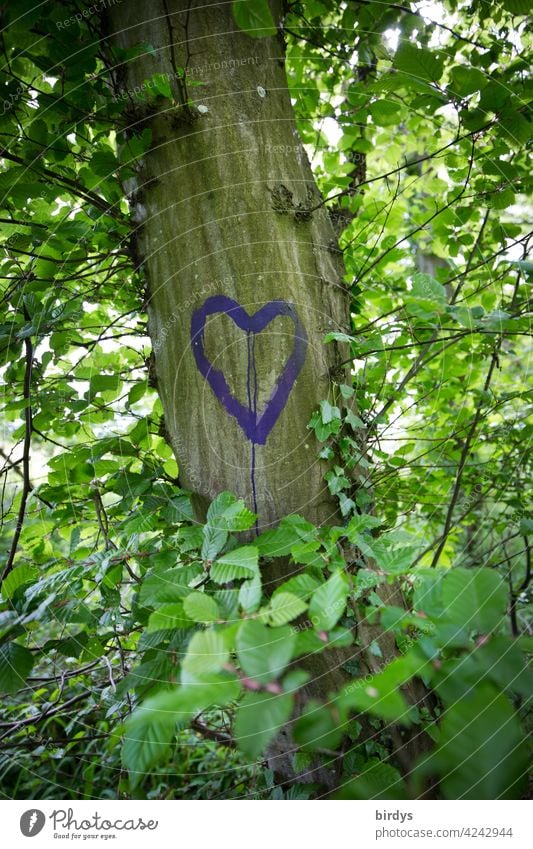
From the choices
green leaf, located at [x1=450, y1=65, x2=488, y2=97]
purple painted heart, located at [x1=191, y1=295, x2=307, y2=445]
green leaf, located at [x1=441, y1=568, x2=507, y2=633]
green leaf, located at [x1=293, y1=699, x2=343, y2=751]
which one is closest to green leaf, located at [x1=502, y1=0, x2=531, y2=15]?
green leaf, located at [x1=450, y1=65, x2=488, y2=97]

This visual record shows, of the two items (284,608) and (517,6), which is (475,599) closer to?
(284,608)

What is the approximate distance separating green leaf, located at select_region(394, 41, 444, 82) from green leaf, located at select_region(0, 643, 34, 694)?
128 centimetres

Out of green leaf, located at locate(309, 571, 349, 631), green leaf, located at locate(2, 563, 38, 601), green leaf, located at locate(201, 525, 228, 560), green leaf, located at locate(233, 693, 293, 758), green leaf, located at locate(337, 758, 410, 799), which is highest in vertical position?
green leaf, located at locate(2, 563, 38, 601)

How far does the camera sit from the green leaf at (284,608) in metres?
0.57

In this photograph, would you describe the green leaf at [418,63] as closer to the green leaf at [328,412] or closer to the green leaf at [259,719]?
the green leaf at [328,412]

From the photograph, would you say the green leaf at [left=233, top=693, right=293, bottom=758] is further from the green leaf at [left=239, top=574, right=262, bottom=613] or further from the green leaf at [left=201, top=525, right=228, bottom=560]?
the green leaf at [left=201, top=525, right=228, bottom=560]

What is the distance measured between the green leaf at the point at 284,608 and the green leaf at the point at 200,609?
6 centimetres

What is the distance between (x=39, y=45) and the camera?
0.98 m

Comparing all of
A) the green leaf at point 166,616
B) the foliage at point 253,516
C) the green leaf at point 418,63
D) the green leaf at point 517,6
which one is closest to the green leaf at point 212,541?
the foliage at point 253,516

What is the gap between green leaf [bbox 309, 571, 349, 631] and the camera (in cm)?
56

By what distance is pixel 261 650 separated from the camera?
50 cm
